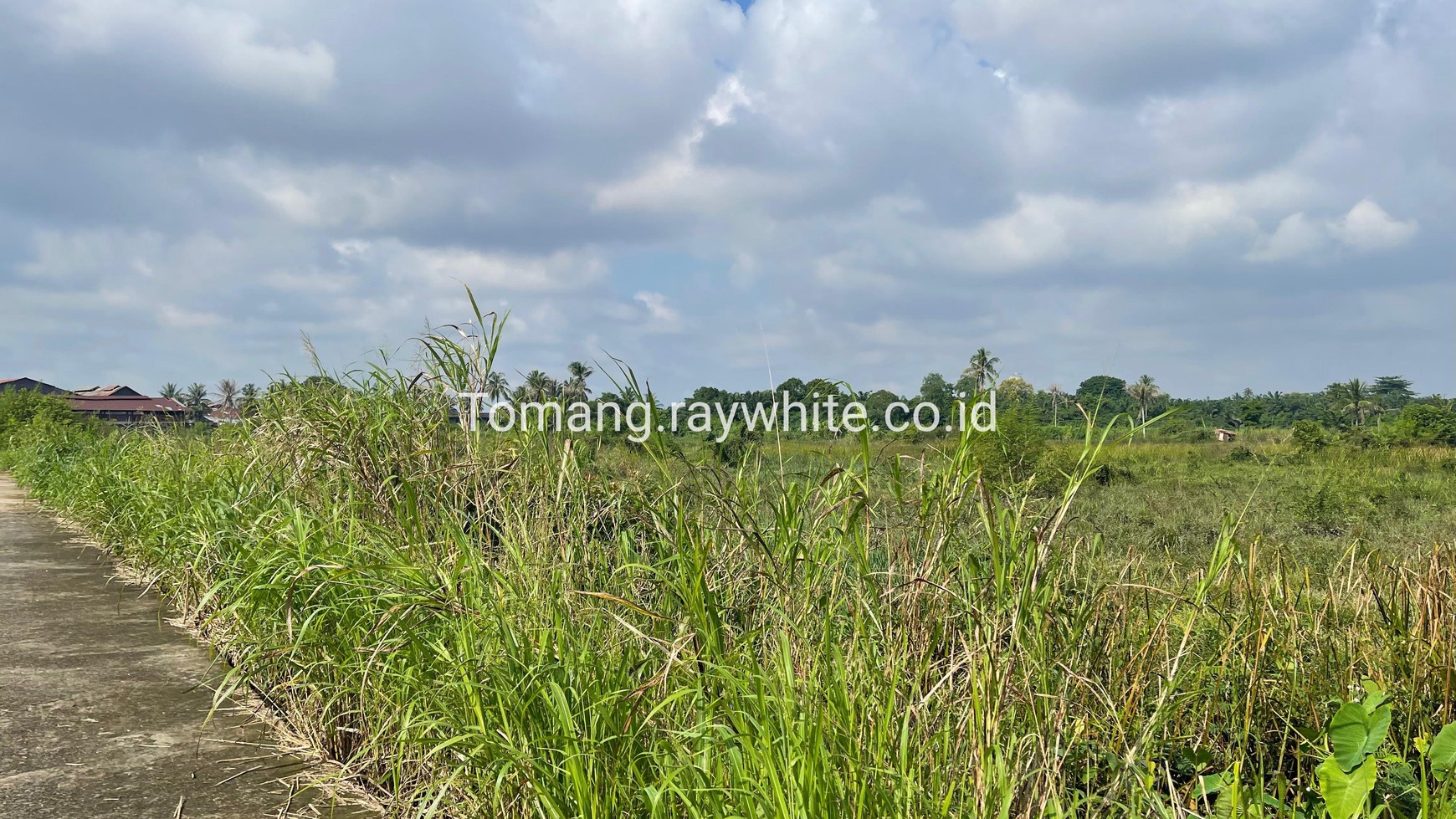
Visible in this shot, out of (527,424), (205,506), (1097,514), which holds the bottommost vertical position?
(1097,514)

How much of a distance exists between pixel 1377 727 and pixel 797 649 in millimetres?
1210

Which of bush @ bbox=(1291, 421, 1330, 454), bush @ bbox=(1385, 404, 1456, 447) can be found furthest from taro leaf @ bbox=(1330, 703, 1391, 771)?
bush @ bbox=(1385, 404, 1456, 447)

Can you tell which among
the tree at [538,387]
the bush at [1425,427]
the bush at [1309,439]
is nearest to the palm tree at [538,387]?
the tree at [538,387]

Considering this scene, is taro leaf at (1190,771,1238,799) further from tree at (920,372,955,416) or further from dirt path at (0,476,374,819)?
dirt path at (0,476,374,819)

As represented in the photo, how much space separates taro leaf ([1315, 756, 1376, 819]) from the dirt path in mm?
2255

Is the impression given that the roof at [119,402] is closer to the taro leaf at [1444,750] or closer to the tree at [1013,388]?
the tree at [1013,388]

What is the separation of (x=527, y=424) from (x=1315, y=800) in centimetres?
240

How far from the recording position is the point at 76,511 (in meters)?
8.40

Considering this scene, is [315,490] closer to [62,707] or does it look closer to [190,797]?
[62,707]

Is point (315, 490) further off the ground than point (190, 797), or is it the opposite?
point (315, 490)

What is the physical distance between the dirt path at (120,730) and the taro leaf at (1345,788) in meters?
2.25

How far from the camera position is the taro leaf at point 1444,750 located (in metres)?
1.81

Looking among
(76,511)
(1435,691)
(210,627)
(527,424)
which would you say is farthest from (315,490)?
(76,511)

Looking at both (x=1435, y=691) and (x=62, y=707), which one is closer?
(x=1435, y=691)
